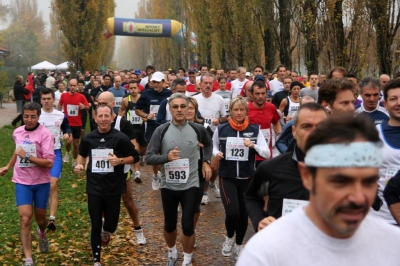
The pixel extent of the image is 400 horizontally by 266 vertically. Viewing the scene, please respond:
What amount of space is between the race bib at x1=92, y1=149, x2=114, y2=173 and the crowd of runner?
12 mm

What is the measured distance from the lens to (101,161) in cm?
671

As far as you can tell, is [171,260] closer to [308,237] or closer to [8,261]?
[8,261]

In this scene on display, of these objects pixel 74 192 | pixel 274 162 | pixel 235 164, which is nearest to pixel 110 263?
pixel 235 164

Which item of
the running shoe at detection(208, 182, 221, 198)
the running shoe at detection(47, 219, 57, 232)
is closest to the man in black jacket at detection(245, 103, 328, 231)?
the running shoe at detection(47, 219, 57, 232)

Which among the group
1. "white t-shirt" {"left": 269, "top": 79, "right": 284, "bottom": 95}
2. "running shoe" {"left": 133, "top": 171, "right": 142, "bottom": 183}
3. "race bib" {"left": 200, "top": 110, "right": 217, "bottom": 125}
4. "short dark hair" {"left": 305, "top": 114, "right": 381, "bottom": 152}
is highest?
"white t-shirt" {"left": 269, "top": 79, "right": 284, "bottom": 95}

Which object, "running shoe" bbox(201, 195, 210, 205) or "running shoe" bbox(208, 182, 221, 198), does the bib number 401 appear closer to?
"running shoe" bbox(201, 195, 210, 205)

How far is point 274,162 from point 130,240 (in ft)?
15.4

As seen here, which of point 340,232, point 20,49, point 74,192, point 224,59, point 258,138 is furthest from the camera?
point 20,49

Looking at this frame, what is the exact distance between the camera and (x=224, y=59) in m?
36.2

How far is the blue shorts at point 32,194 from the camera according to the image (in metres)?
6.94

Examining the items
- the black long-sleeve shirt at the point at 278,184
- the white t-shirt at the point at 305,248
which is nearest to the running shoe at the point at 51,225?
the black long-sleeve shirt at the point at 278,184

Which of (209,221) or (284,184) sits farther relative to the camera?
(209,221)

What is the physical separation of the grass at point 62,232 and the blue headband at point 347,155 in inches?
224

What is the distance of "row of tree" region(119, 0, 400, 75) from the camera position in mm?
14672
